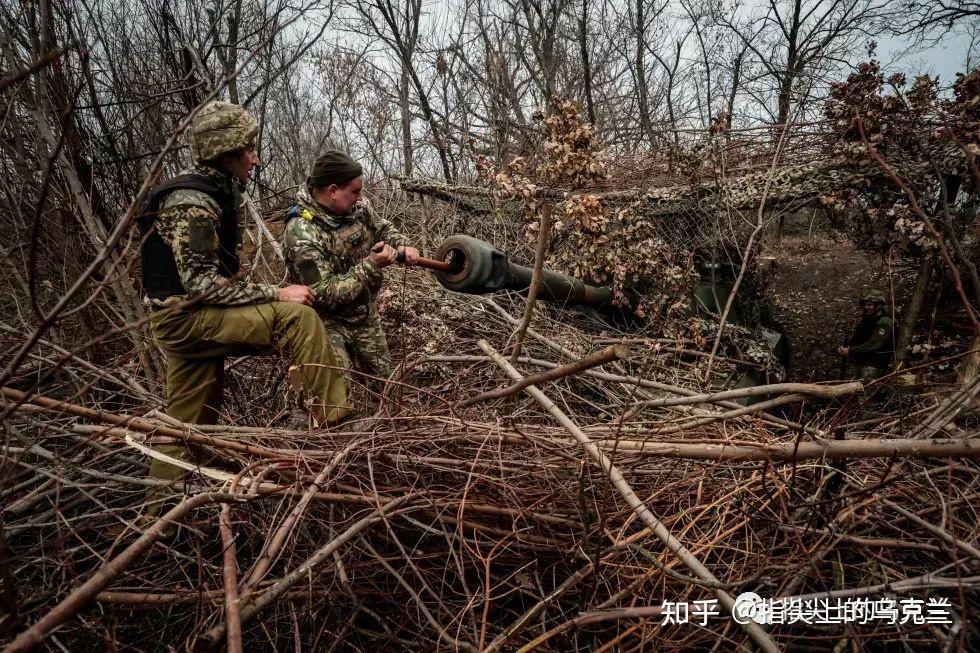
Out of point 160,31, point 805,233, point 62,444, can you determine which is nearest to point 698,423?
point 62,444

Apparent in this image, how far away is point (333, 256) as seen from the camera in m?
3.48

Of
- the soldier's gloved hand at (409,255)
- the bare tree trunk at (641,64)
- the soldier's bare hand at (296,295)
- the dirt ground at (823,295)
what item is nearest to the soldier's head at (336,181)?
the soldier's gloved hand at (409,255)

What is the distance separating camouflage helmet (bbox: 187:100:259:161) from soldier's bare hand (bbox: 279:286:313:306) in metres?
0.74

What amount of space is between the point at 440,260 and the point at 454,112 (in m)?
11.4

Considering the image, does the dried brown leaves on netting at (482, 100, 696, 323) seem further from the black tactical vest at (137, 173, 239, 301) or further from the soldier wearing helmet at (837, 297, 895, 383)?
the black tactical vest at (137, 173, 239, 301)

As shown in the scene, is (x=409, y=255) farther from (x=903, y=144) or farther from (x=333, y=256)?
(x=903, y=144)

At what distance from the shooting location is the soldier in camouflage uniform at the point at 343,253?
3.26m

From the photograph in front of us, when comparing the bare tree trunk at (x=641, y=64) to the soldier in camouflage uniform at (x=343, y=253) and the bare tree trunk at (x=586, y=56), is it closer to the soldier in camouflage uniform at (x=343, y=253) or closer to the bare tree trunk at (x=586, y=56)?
the bare tree trunk at (x=586, y=56)

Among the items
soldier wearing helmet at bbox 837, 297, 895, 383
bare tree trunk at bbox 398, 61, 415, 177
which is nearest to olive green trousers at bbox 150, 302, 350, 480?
soldier wearing helmet at bbox 837, 297, 895, 383

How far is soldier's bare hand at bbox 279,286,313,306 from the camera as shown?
289 centimetres

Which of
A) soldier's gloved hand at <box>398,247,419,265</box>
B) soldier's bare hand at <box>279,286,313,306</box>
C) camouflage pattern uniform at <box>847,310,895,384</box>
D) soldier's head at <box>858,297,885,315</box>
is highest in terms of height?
soldier's gloved hand at <box>398,247,419,265</box>

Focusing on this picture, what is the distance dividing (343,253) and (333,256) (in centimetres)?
10

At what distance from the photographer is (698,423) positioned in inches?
85.9

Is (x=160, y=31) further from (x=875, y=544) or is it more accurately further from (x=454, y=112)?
(x=454, y=112)
